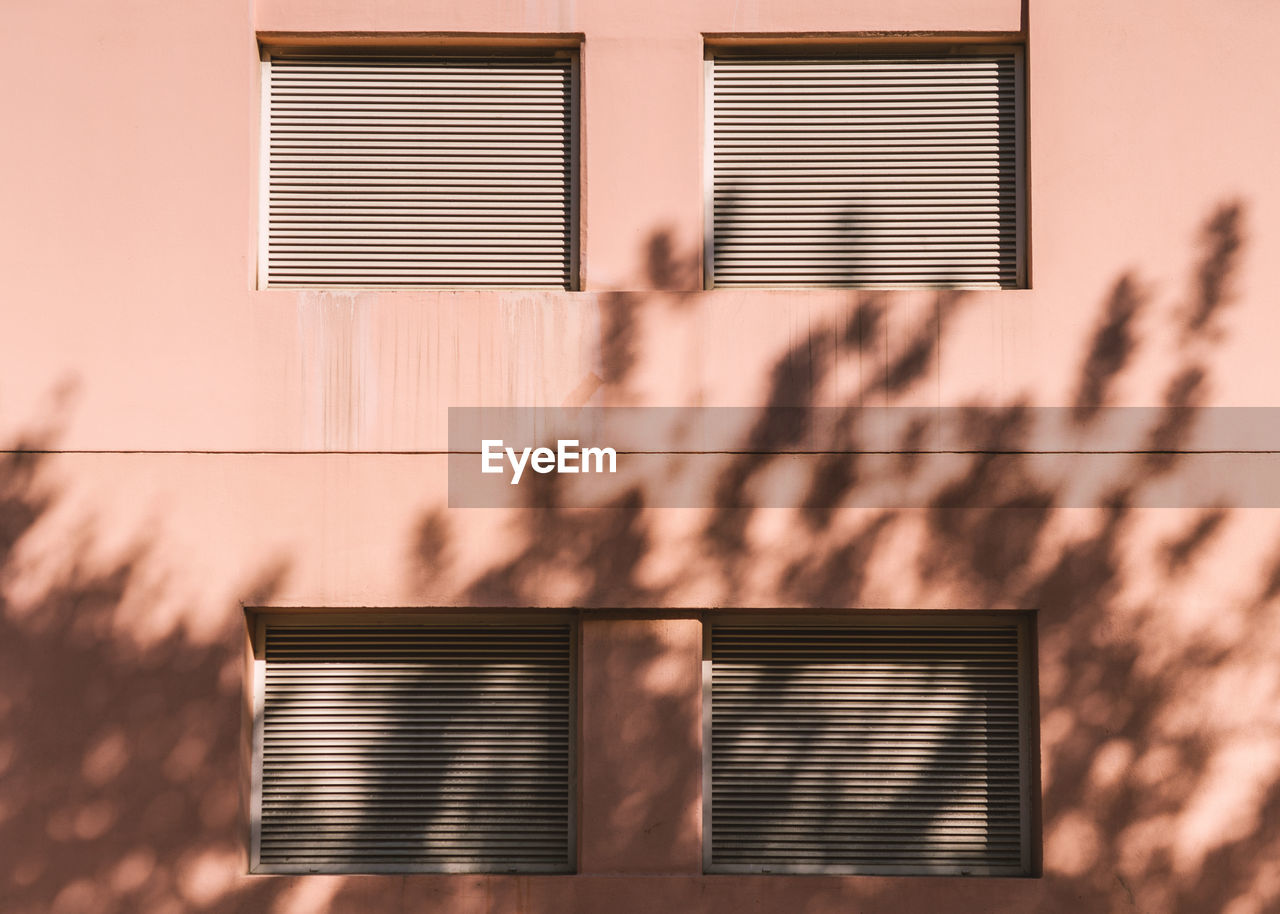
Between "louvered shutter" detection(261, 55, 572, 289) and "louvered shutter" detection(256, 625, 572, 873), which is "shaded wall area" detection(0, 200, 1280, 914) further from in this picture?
"louvered shutter" detection(261, 55, 572, 289)

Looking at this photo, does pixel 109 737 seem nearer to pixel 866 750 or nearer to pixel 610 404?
pixel 610 404

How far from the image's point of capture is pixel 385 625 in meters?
6.30

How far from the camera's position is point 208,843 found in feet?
19.7

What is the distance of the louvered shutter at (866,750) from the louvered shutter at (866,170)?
2050mm

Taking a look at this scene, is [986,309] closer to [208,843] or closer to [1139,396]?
[1139,396]

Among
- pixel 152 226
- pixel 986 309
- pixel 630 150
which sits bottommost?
pixel 986 309

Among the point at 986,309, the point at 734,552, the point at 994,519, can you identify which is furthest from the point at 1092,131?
the point at 734,552

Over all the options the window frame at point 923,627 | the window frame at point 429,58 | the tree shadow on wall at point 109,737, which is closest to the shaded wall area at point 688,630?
the tree shadow on wall at point 109,737

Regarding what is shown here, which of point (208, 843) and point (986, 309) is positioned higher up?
point (986, 309)

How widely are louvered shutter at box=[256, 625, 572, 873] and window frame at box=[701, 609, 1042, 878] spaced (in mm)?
771

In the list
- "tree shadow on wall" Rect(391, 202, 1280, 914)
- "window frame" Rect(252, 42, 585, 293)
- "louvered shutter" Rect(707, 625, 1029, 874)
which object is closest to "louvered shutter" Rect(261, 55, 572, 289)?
"window frame" Rect(252, 42, 585, 293)

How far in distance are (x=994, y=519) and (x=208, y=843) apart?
14.8 ft

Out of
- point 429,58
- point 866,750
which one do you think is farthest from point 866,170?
point 866,750

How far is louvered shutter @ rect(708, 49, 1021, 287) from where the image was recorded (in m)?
6.46
